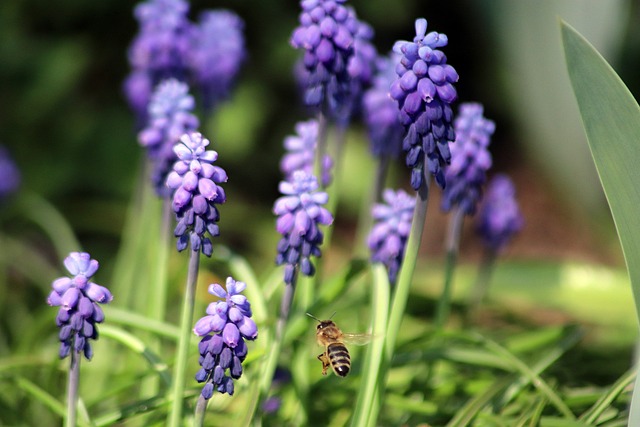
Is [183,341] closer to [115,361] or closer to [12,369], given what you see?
[12,369]

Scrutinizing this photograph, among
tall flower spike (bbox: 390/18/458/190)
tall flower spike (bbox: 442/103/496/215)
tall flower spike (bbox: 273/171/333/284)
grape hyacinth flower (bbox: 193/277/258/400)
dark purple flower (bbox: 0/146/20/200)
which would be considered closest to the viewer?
grape hyacinth flower (bbox: 193/277/258/400)

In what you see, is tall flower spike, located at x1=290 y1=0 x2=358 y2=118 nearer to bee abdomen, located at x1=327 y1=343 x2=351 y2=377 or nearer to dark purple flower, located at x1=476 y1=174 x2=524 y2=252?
bee abdomen, located at x1=327 y1=343 x2=351 y2=377

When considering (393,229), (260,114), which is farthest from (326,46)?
(260,114)

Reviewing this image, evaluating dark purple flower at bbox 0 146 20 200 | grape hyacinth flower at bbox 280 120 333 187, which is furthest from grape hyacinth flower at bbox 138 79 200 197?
dark purple flower at bbox 0 146 20 200

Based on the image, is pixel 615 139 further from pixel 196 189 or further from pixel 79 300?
pixel 79 300

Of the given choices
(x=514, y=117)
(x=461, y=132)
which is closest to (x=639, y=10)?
(x=514, y=117)

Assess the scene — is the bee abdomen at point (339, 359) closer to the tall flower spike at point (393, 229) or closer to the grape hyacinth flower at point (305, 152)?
the tall flower spike at point (393, 229)
